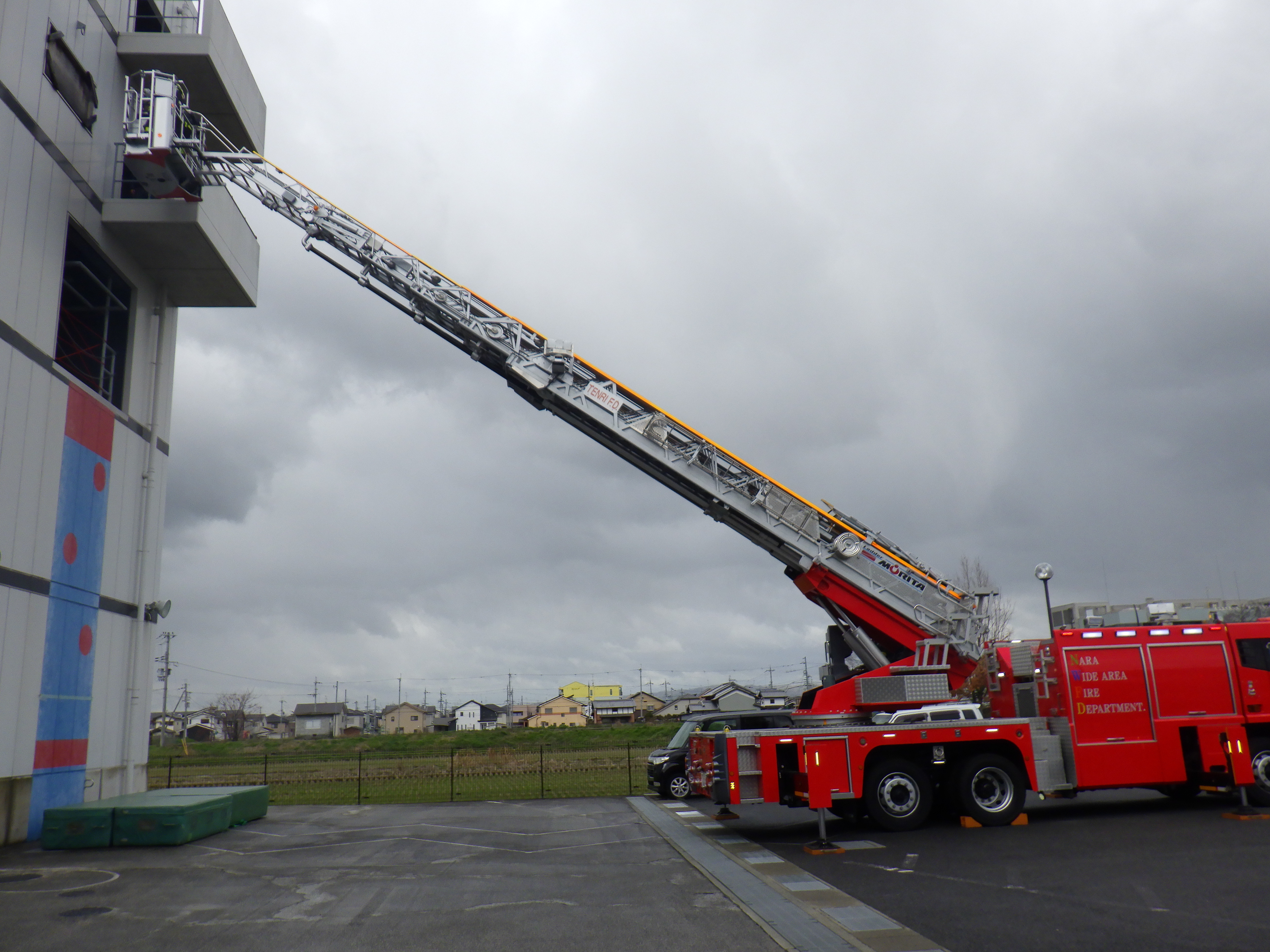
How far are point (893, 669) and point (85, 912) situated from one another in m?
9.95

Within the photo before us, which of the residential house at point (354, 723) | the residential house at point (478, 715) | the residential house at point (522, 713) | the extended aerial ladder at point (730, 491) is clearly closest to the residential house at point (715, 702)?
the extended aerial ladder at point (730, 491)

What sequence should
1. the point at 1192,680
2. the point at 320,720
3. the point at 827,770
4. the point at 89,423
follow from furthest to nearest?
1. the point at 320,720
2. the point at 89,423
3. the point at 1192,680
4. the point at 827,770

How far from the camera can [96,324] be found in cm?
1758

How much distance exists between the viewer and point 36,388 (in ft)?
44.8

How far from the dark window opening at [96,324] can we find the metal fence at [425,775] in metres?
8.89

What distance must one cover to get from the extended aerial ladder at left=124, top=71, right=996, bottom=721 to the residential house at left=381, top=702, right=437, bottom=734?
397 ft

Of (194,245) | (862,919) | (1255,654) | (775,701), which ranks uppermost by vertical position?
(194,245)

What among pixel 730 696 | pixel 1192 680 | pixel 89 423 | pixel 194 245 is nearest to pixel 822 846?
pixel 1192 680

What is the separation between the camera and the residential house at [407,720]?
13038 centimetres

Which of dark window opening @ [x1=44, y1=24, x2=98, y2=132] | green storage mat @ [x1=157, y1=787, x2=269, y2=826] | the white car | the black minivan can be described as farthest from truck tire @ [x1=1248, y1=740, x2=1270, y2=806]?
dark window opening @ [x1=44, y1=24, x2=98, y2=132]

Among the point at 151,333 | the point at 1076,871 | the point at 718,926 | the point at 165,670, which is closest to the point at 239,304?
the point at 151,333

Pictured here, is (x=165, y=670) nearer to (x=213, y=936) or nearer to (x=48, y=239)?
(x=48, y=239)

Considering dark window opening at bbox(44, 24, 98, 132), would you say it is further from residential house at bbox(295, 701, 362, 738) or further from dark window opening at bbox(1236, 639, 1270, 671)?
residential house at bbox(295, 701, 362, 738)

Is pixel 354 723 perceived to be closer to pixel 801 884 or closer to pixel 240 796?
pixel 240 796
